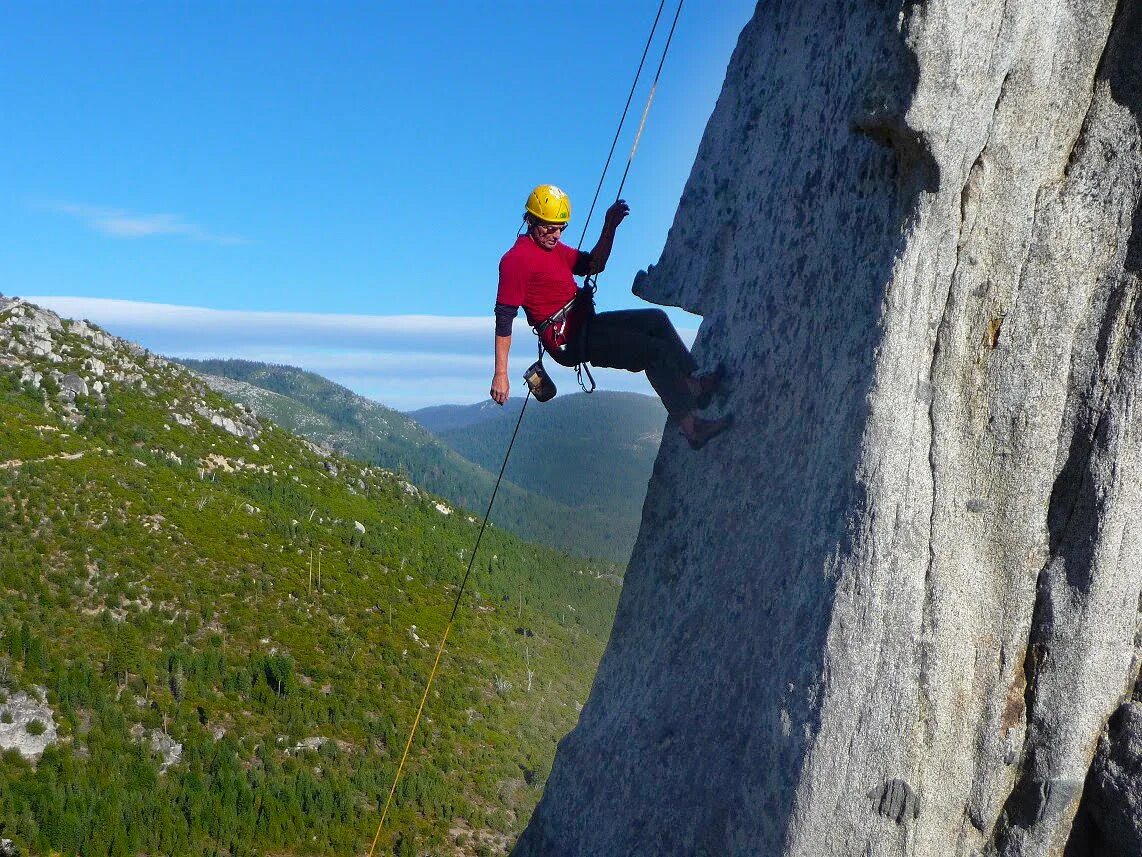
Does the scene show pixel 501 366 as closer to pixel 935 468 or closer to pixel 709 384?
pixel 709 384

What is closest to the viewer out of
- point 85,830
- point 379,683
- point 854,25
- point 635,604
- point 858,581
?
point 858,581

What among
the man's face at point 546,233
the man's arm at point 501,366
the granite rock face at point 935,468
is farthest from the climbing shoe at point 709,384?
the man's face at point 546,233

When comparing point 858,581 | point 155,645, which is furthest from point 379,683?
point 858,581

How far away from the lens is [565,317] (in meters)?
9.23

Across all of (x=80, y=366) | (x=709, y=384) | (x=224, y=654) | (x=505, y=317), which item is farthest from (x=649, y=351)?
(x=80, y=366)

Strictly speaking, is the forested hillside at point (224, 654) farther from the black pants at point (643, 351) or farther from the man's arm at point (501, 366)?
the black pants at point (643, 351)

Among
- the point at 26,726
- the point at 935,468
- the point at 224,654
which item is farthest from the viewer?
the point at 224,654

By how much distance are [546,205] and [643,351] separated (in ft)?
5.58

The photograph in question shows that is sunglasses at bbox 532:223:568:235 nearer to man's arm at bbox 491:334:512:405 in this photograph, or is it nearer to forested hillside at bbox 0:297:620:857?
man's arm at bbox 491:334:512:405

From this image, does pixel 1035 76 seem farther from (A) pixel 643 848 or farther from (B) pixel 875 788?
(A) pixel 643 848

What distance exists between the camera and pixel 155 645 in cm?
4175

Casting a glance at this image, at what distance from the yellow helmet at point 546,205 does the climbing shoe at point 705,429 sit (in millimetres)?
2456

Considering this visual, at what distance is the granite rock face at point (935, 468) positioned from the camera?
6504mm

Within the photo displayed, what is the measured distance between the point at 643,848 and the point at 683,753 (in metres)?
0.93
